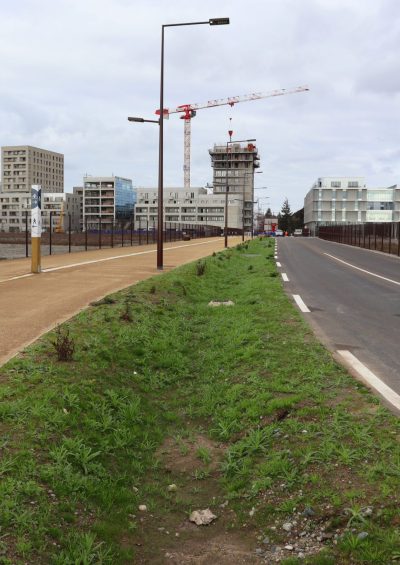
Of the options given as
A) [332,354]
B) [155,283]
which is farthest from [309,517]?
[155,283]

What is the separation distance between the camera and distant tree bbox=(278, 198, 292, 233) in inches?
→ 7032

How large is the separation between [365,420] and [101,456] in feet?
8.05

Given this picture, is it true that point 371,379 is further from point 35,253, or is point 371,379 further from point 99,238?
point 99,238

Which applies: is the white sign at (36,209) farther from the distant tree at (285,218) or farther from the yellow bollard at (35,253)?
the distant tree at (285,218)

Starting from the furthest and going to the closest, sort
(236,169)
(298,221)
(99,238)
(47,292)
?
1. (298,221)
2. (236,169)
3. (99,238)
4. (47,292)

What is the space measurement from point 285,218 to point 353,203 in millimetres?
44004

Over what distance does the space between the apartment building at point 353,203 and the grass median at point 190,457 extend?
139 meters

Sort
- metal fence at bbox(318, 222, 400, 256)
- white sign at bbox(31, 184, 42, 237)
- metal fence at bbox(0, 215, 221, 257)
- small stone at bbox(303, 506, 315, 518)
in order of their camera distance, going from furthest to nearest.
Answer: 1. metal fence at bbox(318, 222, 400, 256)
2. metal fence at bbox(0, 215, 221, 257)
3. white sign at bbox(31, 184, 42, 237)
4. small stone at bbox(303, 506, 315, 518)

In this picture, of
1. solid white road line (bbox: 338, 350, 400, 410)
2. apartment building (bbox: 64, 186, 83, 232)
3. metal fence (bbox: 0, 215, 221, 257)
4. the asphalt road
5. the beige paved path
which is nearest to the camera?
solid white road line (bbox: 338, 350, 400, 410)

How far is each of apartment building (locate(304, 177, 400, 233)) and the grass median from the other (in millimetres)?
138740

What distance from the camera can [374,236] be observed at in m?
40.1

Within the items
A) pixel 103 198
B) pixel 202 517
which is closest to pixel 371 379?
pixel 202 517

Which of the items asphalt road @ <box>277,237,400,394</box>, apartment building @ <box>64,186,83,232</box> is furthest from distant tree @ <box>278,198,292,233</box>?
asphalt road @ <box>277,237,400,394</box>

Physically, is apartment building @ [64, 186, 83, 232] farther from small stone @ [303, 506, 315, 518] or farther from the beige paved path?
small stone @ [303, 506, 315, 518]
